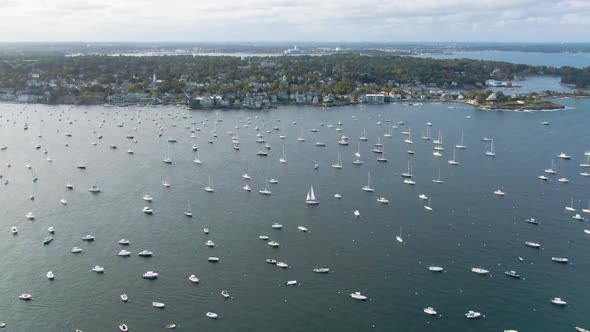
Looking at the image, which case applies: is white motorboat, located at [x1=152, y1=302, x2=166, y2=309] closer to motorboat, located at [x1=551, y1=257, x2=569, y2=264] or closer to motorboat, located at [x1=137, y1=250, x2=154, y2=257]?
motorboat, located at [x1=137, y1=250, x2=154, y2=257]

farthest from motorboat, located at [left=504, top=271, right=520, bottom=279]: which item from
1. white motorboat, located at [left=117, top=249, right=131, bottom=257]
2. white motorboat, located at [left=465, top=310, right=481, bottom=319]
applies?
white motorboat, located at [left=117, top=249, right=131, bottom=257]

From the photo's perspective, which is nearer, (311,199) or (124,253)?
(124,253)

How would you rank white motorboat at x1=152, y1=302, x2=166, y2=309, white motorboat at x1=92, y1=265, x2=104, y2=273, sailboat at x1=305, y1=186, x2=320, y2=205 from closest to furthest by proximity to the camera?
white motorboat at x1=152, y1=302, x2=166, y2=309, white motorboat at x1=92, y1=265, x2=104, y2=273, sailboat at x1=305, y1=186, x2=320, y2=205

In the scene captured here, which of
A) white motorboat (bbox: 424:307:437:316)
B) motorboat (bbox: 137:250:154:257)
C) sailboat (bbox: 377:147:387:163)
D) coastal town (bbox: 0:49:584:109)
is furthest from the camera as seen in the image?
coastal town (bbox: 0:49:584:109)

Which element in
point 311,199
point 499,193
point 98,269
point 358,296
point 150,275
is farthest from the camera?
point 499,193

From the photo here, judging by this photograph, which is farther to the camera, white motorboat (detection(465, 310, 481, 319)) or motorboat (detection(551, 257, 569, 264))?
motorboat (detection(551, 257, 569, 264))

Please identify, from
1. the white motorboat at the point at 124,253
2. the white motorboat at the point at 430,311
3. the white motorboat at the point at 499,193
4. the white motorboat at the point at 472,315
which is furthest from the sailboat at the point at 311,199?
the white motorboat at the point at 472,315

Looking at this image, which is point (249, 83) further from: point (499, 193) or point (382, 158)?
point (499, 193)

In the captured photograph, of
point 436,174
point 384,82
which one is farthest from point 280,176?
point 384,82

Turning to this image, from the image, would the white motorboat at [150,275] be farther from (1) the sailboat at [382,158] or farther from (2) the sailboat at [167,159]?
(1) the sailboat at [382,158]

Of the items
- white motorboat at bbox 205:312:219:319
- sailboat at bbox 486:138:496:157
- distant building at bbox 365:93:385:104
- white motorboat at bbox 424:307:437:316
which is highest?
distant building at bbox 365:93:385:104

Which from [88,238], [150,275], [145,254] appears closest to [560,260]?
[150,275]

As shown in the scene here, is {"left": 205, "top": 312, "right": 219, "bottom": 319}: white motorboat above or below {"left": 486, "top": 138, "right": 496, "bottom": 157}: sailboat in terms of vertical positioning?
below
